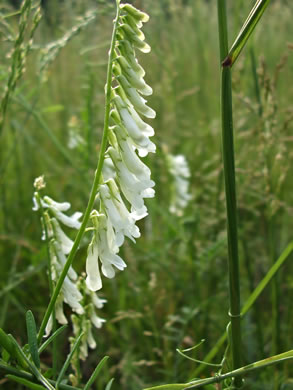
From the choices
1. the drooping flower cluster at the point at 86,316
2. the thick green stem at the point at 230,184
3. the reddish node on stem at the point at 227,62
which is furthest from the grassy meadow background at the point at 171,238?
the reddish node on stem at the point at 227,62

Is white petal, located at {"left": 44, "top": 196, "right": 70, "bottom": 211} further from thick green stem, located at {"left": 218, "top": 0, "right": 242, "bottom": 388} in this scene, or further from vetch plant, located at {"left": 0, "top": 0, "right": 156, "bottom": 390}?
thick green stem, located at {"left": 218, "top": 0, "right": 242, "bottom": 388}

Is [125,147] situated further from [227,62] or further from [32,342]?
[32,342]

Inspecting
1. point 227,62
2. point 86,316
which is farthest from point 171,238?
point 227,62

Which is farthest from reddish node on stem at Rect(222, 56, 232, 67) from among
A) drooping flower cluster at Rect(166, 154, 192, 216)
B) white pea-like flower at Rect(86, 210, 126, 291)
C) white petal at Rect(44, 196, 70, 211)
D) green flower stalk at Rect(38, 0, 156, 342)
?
drooping flower cluster at Rect(166, 154, 192, 216)

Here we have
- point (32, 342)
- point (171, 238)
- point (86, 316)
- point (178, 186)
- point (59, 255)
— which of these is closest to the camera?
point (32, 342)

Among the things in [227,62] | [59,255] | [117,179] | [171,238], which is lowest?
[171,238]

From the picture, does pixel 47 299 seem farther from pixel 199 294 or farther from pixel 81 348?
pixel 81 348
